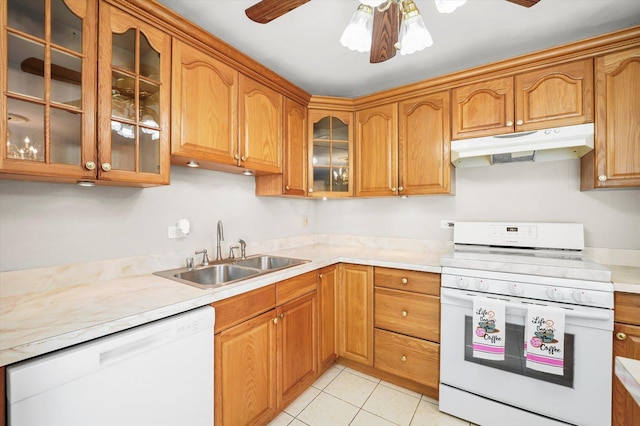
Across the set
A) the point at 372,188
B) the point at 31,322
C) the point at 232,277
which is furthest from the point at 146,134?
the point at 372,188

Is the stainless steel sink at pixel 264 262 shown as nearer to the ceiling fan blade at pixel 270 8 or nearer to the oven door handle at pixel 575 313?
the oven door handle at pixel 575 313

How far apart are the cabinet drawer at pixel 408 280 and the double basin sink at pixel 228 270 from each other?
1.91 ft

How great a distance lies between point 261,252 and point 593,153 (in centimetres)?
243

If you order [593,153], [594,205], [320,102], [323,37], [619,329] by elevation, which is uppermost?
[323,37]

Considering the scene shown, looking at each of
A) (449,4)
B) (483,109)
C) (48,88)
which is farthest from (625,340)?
(48,88)

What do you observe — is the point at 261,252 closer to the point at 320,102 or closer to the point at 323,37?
the point at 320,102

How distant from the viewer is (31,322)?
0.95 m

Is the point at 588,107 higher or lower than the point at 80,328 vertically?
higher

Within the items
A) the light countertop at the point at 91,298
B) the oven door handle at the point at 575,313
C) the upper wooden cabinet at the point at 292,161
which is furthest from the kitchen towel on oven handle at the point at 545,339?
the upper wooden cabinet at the point at 292,161

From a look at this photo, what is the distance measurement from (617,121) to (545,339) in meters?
1.36

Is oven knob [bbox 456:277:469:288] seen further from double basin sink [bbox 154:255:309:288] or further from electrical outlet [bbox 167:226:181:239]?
electrical outlet [bbox 167:226:181:239]

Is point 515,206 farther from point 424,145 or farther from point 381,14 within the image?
point 381,14

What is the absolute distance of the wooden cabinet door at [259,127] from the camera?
1872 mm

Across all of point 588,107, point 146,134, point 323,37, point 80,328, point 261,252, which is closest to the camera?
point 80,328
